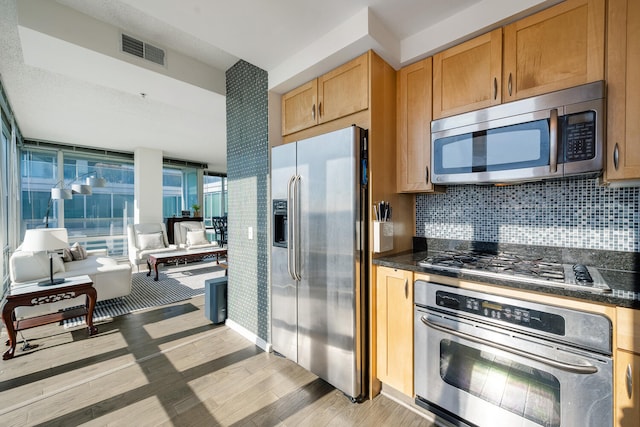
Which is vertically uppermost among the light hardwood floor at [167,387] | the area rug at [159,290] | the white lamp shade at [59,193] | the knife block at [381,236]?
the white lamp shade at [59,193]

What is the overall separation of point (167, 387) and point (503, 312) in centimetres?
231

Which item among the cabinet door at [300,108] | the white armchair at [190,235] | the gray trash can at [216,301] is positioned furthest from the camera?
the white armchair at [190,235]

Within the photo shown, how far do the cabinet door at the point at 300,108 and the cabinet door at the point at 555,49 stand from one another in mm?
1319

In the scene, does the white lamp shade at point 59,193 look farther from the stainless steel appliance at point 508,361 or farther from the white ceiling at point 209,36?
the stainless steel appliance at point 508,361

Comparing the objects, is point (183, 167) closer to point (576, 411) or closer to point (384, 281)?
point (384, 281)

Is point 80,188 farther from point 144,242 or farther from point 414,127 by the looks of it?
point 414,127

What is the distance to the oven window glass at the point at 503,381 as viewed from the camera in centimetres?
123

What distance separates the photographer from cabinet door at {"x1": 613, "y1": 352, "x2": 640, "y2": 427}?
3.37ft

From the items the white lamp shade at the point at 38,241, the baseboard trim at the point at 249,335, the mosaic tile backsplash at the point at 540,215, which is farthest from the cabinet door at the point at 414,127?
the white lamp shade at the point at 38,241

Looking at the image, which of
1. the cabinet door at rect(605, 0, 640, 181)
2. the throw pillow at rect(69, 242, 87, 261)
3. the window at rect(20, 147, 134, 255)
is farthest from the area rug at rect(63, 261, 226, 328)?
the cabinet door at rect(605, 0, 640, 181)

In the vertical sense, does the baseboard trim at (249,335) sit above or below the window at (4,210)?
below

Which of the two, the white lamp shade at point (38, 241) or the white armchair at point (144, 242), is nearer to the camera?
the white lamp shade at point (38, 241)

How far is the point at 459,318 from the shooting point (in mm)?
1480

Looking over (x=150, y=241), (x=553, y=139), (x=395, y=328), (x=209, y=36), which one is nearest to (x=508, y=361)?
(x=395, y=328)
